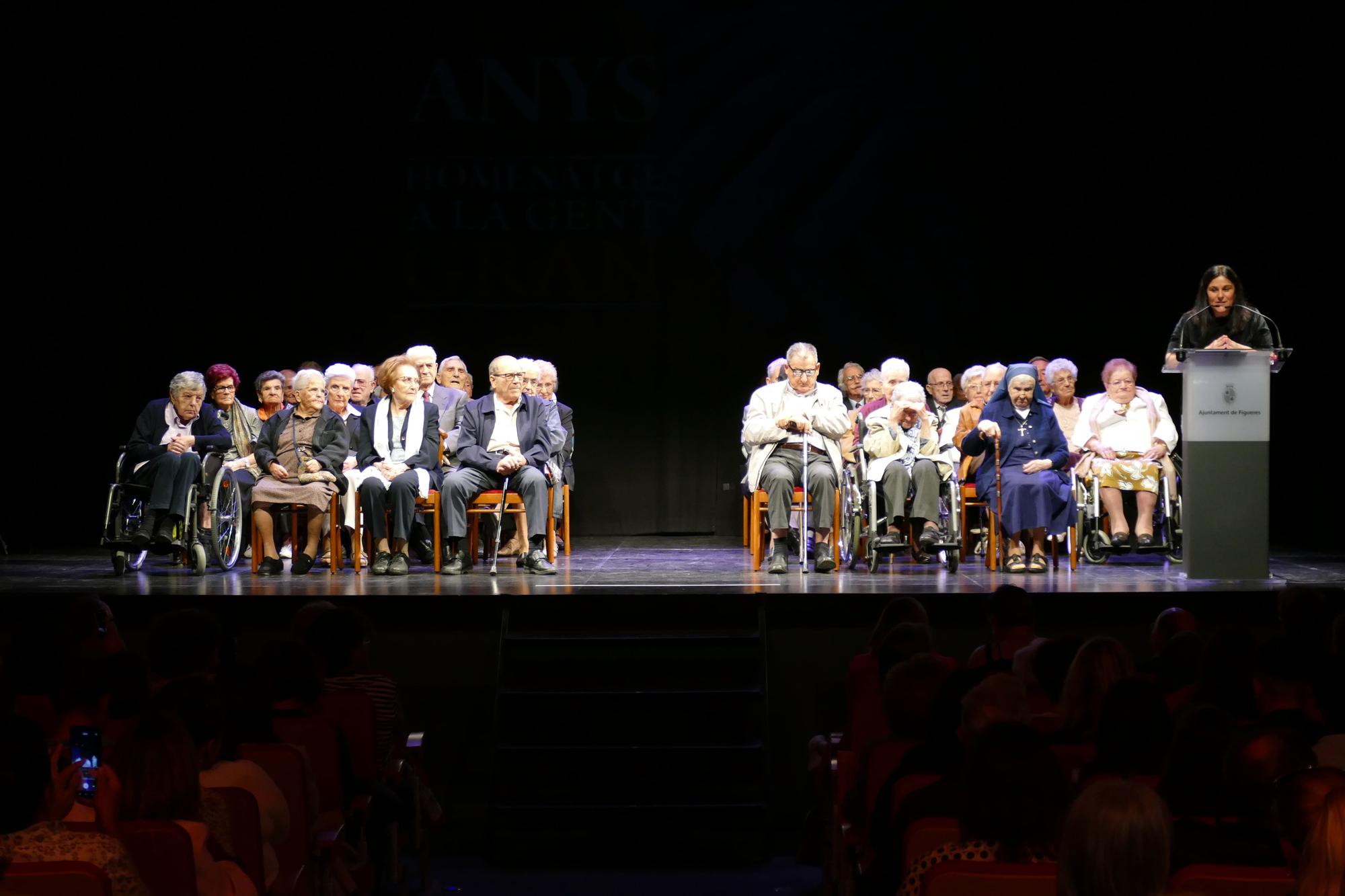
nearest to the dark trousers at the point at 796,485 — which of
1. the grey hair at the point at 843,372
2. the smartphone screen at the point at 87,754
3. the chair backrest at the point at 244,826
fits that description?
the grey hair at the point at 843,372

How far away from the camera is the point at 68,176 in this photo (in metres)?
8.52

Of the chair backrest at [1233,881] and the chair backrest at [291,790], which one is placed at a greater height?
the chair backrest at [1233,881]

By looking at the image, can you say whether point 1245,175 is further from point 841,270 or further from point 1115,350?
point 841,270

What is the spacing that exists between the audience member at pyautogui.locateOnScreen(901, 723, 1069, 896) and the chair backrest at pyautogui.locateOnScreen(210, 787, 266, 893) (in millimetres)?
1124

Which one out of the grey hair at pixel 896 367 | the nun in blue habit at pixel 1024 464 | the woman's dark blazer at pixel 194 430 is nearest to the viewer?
the nun in blue habit at pixel 1024 464

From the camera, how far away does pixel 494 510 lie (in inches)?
254

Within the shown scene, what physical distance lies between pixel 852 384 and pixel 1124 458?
1.83 m

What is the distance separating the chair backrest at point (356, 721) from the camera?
10.8 ft

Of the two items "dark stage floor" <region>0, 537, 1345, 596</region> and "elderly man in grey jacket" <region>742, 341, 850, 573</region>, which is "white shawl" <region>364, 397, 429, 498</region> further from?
"elderly man in grey jacket" <region>742, 341, 850, 573</region>

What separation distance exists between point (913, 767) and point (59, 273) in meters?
7.62

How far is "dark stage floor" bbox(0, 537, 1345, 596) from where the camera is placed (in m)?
5.32

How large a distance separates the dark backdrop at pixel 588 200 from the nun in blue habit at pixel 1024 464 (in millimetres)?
2382

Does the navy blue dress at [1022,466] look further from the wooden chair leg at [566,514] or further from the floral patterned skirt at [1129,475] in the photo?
the wooden chair leg at [566,514]

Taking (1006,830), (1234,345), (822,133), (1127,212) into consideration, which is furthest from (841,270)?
(1006,830)
